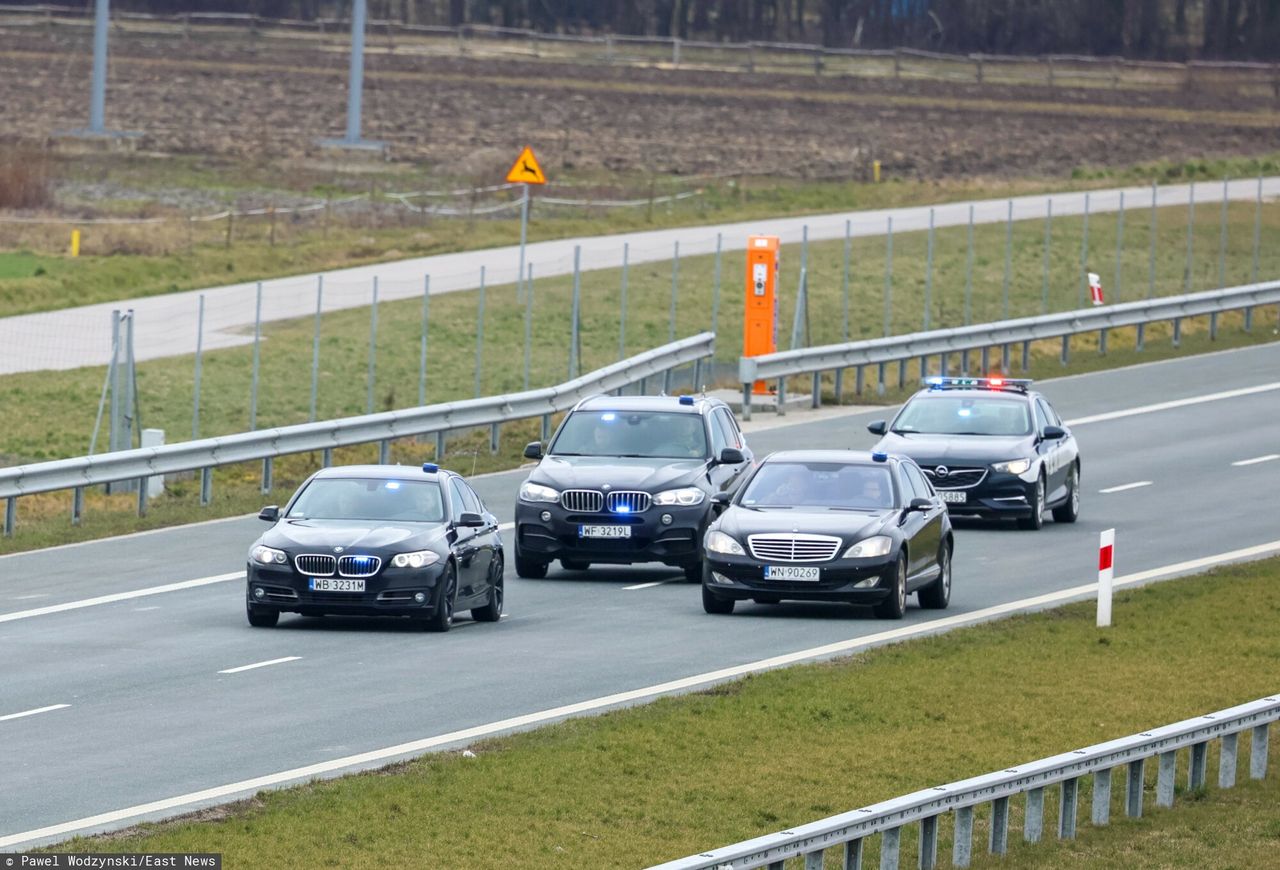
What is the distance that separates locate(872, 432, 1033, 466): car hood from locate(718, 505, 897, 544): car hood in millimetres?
6147

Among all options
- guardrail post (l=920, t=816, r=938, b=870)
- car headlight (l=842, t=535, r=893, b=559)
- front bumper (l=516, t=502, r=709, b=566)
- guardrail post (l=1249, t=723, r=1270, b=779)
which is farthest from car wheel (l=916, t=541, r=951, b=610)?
guardrail post (l=920, t=816, r=938, b=870)

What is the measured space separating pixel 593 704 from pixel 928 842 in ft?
20.0

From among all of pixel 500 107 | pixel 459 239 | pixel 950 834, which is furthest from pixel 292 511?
pixel 500 107

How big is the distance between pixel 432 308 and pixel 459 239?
957 cm

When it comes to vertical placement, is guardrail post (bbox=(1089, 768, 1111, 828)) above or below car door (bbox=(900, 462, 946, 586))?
above

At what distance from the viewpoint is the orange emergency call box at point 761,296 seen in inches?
1642

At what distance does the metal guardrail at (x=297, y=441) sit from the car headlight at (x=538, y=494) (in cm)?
582

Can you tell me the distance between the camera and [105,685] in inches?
738

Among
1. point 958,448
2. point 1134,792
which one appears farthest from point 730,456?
point 1134,792

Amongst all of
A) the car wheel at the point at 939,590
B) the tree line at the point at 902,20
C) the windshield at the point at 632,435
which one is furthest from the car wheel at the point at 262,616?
the tree line at the point at 902,20

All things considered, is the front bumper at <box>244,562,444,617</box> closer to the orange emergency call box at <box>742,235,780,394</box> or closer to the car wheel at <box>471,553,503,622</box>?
the car wheel at <box>471,553,503,622</box>

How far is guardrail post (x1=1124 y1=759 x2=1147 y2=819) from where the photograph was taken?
45.5ft

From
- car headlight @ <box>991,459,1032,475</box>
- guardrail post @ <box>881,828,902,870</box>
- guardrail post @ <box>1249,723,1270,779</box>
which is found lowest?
car headlight @ <box>991,459,1032,475</box>

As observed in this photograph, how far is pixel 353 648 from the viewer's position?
20.8m
